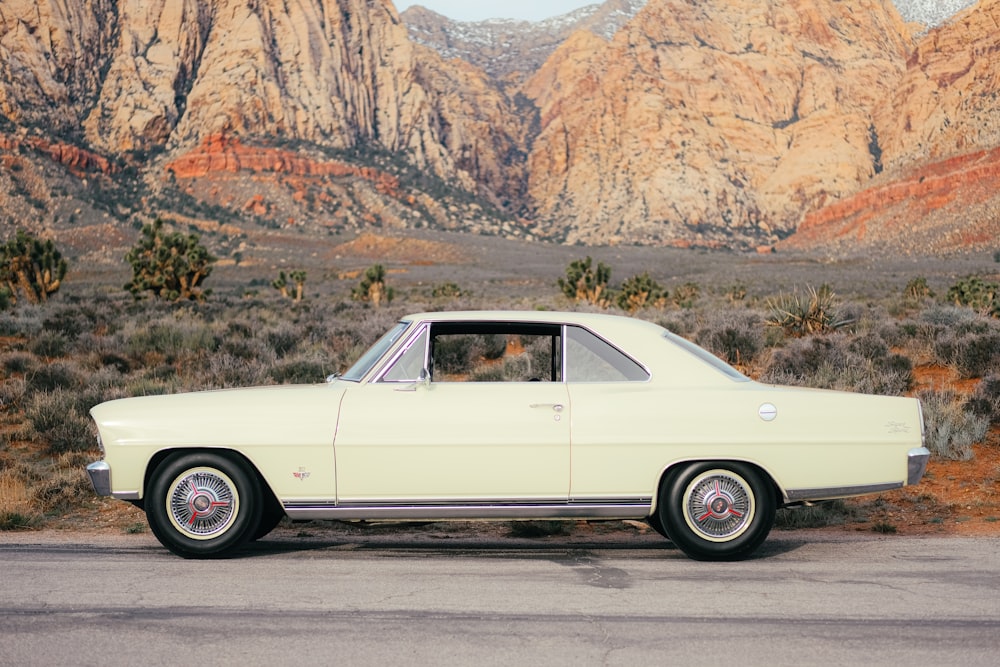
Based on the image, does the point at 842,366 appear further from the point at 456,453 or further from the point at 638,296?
the point at 638,296

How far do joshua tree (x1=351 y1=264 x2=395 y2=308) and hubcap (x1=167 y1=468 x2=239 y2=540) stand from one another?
42.8m

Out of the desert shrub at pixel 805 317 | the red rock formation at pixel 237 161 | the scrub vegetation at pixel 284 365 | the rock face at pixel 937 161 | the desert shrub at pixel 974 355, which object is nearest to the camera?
the scrub vegetation at pixel 284 365

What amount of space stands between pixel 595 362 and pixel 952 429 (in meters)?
6.13

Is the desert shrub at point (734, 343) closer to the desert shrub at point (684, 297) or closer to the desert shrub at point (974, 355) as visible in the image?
the desert shrub at point (974, 355)

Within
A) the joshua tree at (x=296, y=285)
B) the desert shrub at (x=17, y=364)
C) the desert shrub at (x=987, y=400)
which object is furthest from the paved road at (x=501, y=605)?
the joshua tree at (x=296, y=285)

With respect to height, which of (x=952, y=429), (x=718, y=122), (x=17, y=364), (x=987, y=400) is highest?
(x=718, y=122)

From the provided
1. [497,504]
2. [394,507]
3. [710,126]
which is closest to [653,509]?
[497,504]

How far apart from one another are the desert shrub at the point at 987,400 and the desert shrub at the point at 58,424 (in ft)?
34.1

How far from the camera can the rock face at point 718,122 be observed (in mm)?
140375

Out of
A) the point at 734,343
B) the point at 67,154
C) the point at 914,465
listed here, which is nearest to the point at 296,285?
the point at 734,343

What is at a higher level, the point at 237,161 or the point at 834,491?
the point at 237,161

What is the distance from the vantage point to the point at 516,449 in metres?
6.39

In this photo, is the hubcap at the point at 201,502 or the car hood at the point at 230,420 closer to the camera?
the car hood at the point at 230,420

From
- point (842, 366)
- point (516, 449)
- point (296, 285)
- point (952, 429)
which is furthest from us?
point (296, 285)
